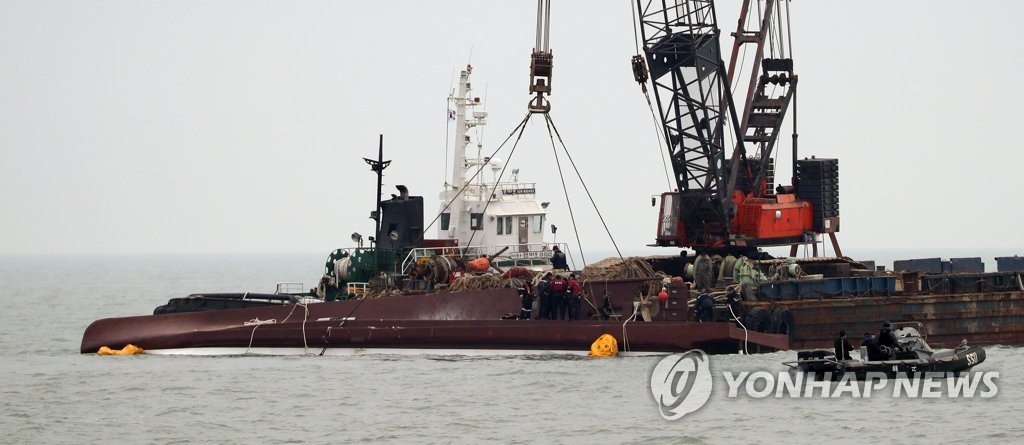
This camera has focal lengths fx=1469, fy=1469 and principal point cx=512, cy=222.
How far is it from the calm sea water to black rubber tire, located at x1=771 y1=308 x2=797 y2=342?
1.81 m

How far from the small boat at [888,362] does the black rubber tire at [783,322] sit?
5.30 m

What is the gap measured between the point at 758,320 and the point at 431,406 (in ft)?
33.1

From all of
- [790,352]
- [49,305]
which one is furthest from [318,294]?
[49,305]

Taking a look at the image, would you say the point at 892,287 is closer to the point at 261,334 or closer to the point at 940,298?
the point at 940,298

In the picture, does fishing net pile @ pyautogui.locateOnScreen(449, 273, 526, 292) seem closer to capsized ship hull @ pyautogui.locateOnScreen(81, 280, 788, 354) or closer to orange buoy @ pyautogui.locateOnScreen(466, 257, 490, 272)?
capsized ship hull @ pyautogui.locateOnScreen(81, 280, 788, 354)

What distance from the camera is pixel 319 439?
84.2 ft

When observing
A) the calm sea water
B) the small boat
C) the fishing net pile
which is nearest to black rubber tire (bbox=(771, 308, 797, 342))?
the calm sea water

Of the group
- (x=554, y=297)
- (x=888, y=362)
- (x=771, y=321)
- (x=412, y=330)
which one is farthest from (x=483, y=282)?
(x=888, y=362)

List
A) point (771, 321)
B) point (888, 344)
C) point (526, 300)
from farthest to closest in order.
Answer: point (771, 321) < point (526, 300) < point (888, 344)

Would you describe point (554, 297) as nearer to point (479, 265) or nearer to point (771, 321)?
point (479, 265)

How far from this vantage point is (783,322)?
1411 inches

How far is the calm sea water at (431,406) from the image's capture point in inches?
1021

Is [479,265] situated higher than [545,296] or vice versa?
[479,265]

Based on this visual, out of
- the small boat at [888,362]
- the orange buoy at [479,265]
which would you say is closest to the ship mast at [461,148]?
the orange buoy at [479,265]
